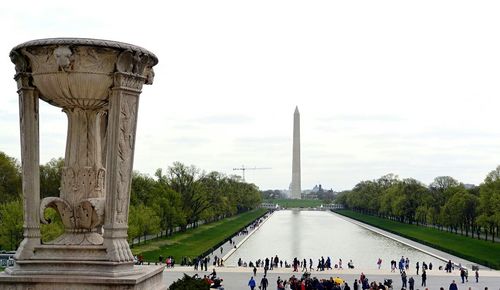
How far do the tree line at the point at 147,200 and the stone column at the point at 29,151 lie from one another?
2394 cm

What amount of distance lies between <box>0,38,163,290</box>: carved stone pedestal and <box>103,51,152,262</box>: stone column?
2 cm

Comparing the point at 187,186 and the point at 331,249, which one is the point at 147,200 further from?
the point at 331,249

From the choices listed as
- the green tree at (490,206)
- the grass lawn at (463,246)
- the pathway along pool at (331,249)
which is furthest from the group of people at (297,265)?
the green tree at (490,206)

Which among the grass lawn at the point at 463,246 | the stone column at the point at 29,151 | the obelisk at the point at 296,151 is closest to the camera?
the stone column at the point at 29,151

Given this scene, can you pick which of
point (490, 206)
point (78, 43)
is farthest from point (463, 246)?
point (78, 43)

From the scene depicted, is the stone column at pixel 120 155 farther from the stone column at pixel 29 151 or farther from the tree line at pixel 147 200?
the tree line at pixel 147 200

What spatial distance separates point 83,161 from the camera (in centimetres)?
1216

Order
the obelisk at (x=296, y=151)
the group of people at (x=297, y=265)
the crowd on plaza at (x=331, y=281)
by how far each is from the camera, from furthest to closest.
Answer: the obelisk at (x=296, y=151), the group of people at (x=297, y=265), the crowd on plaza at (x=331, y=281)

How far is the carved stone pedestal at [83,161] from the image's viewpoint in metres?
11.2

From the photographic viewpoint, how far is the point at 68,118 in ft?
40.3

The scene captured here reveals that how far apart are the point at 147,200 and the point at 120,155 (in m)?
55.4

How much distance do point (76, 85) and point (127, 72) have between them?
97 cm

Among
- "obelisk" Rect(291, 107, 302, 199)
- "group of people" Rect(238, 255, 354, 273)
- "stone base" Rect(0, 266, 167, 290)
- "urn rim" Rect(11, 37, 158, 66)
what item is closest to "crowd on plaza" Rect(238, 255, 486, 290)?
"group of people" Rect(238, 255, 354, 273)

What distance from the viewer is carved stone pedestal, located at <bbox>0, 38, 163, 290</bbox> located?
1117 cm
